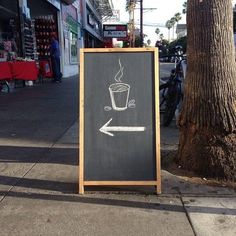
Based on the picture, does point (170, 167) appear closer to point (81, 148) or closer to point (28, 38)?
point (81, 148)

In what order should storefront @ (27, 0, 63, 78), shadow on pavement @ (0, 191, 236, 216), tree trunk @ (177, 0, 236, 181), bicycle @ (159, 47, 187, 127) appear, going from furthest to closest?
storefront @ (27, 0, 63, 78)
bicycle @ (159, 47, 187, 127)
tree trunk @ (177, 0, 236, 181)
shadow on pavement @ (0, 191, 236, 216)

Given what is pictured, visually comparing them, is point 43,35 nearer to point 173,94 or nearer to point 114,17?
point 173,94

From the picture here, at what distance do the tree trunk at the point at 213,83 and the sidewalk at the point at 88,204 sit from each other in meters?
0.37

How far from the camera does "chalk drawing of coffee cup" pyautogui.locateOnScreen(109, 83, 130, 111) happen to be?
484 centimetres

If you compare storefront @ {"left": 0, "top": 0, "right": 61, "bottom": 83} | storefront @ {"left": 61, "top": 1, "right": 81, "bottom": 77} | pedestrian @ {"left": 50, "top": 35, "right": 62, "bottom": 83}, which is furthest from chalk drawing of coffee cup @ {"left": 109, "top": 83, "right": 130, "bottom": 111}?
storefront @ {"left": 61, "top": 1, "right": 81, "bottom": 77}

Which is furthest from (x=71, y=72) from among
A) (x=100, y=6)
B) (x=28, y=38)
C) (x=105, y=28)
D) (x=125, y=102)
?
(x=100, y=6)

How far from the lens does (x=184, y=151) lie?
18.2 ft

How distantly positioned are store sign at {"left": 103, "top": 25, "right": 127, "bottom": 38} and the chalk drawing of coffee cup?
41.3m

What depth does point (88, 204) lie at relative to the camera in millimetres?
4574

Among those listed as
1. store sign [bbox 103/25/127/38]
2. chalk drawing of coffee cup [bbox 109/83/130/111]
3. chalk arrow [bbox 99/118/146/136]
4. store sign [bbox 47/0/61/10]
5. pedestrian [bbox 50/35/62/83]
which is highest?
store sign [bbox 103/25/127/38]

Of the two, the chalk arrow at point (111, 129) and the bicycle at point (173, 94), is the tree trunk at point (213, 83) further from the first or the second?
the bicycle at point (173, 94)

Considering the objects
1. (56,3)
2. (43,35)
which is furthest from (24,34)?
(56,3)

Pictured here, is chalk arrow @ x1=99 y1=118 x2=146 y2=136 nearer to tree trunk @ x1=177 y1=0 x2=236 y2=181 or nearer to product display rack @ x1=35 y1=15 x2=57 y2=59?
tree trunk @ x1=177 y1=0 x2=236 y2=181

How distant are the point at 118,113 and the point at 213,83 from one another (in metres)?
1.14
